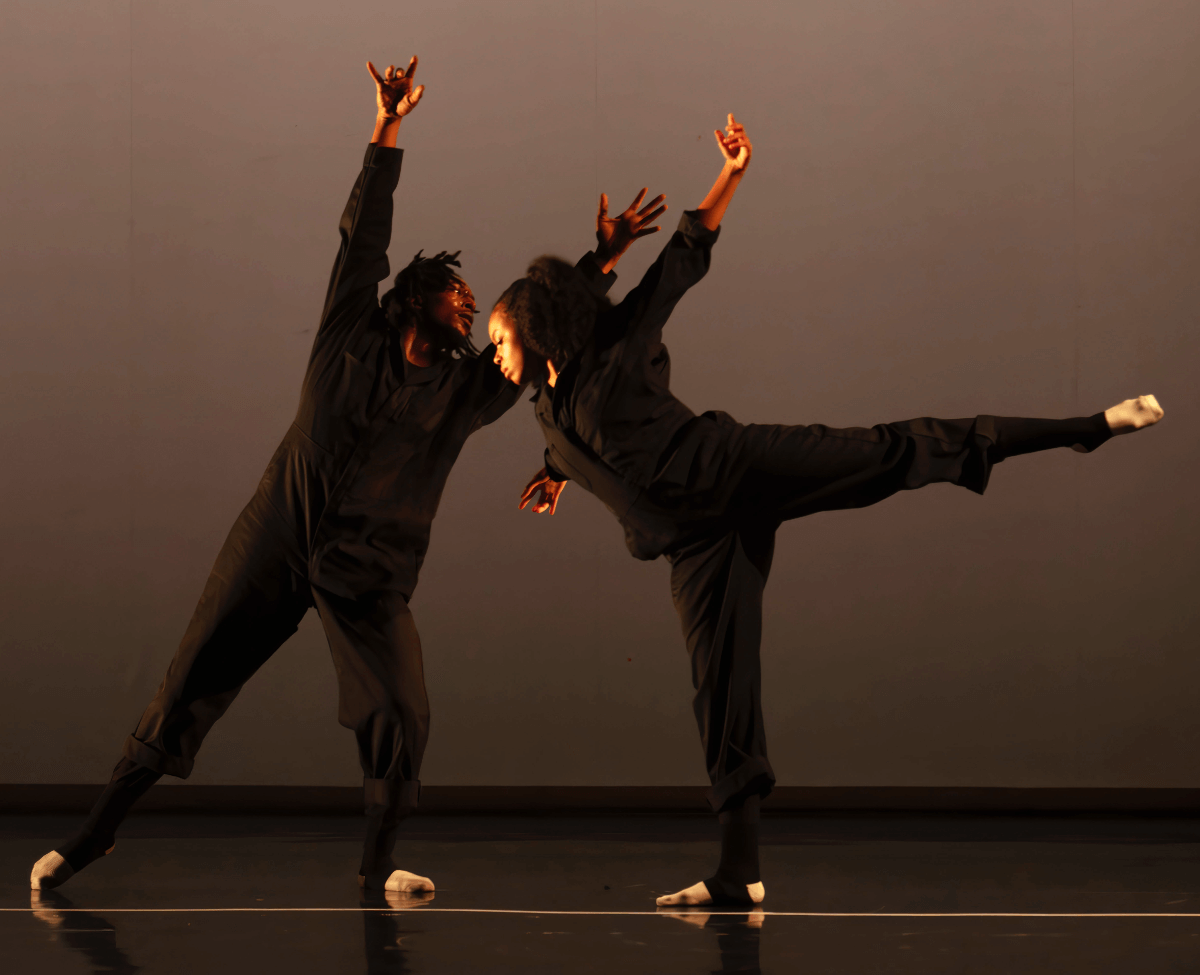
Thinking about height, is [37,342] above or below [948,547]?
above

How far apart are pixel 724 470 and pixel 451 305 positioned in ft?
2.42

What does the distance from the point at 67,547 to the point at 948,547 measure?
115 inches

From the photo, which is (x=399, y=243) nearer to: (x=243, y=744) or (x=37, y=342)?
(x=37, y=342)

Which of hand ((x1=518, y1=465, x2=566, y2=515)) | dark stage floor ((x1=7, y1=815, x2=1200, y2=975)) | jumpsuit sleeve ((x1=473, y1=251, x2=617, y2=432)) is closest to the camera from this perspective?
dark stage floor ((x1=7, y1=815, x2=1200, y2=975))

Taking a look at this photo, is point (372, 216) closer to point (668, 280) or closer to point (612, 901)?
point (668, 280)

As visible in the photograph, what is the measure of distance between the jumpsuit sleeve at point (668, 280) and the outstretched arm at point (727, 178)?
1.0 inches

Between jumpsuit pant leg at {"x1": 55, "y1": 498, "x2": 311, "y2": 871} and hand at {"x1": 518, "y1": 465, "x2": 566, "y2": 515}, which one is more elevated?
hand at {"x1": 518, "y1": 465, "x2": 566, "y2": 515}

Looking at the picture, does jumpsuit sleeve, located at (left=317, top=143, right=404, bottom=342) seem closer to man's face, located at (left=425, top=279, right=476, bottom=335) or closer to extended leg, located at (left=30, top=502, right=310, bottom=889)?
man's face, located at (left=425, top=279, right=476, bottom=335)

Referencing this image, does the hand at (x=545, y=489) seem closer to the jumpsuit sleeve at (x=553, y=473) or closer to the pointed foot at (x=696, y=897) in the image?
the jumpsuit sleeve at (x=553, y=473)

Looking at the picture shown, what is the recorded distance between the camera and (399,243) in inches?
152

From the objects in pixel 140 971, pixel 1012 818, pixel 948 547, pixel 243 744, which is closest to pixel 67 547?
pixel 243 744

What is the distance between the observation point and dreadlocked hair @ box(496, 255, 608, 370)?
233 centimetres

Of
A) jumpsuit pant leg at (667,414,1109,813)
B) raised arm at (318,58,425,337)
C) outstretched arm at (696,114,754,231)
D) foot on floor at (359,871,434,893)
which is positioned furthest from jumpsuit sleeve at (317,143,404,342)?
foot on floor at (359,871,434,893)

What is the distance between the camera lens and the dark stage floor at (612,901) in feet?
6.23
